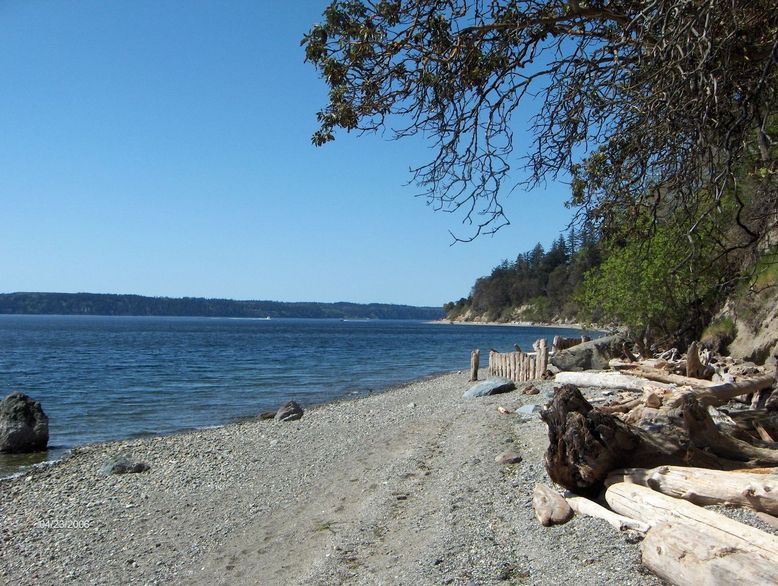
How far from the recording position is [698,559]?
477cm

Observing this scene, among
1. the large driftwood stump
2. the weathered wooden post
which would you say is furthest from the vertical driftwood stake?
the large driftwood stump

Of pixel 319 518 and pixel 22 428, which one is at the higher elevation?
pixel 319 518

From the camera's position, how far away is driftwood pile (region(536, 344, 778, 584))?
4750mm

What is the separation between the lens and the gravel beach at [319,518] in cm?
621

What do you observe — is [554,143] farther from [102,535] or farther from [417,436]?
[102,535]

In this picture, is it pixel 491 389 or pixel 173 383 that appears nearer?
pixel 491 389

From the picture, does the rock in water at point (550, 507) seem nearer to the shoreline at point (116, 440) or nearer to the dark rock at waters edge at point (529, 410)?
the dark rock at waters edge at point (529, 410)

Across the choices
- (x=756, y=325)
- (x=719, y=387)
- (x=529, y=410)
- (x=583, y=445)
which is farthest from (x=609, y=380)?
(x=583, y=445)

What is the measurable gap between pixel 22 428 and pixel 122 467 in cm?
461

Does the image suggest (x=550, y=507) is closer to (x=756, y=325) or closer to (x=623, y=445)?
(x=623, y=445)

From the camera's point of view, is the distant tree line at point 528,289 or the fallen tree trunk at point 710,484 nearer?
the fallen tree trunk at point 710,484

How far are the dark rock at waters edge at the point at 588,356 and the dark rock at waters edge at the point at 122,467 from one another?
551 inches

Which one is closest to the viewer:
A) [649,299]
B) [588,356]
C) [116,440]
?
[116,440]

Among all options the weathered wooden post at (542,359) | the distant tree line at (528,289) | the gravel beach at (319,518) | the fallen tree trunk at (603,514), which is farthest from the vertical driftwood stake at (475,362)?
the distant tree line at (528,289)
